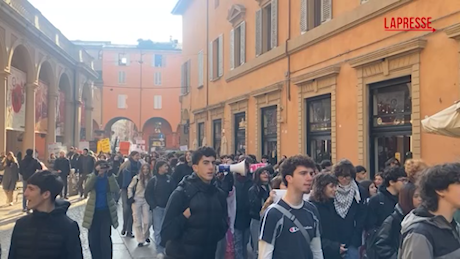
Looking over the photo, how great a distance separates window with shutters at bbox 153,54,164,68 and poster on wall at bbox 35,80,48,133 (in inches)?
1143

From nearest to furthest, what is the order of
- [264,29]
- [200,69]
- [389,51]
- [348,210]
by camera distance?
[348,210], [389,51], [264,29], [200,69]

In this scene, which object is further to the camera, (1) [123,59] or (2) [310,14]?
(1) [123,59]

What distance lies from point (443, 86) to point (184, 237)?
25.4 feet

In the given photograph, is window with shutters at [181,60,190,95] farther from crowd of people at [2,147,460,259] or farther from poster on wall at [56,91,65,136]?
crowd of people at [2,147,460,259]

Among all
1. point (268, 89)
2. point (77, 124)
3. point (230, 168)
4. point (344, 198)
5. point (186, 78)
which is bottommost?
point (344, 198)

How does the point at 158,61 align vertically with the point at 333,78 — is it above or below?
above

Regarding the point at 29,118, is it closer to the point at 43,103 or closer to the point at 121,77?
the point at 43,103

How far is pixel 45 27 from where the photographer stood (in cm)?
2559

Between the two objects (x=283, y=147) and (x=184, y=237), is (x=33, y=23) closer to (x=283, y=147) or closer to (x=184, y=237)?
(x=283, y=147)

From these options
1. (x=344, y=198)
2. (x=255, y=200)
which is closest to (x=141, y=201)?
(x=255, y=200)

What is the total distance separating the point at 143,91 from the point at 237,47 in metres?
33.4

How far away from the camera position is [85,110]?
37031mm

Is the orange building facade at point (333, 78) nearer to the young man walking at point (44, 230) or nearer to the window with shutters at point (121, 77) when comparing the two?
the young man walking at point (44, 230)

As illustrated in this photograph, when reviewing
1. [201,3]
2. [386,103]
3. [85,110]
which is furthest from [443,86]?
[85,110]
